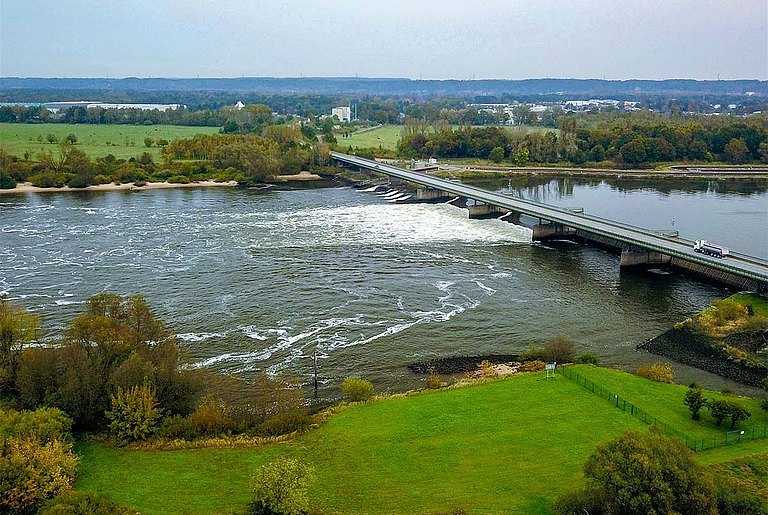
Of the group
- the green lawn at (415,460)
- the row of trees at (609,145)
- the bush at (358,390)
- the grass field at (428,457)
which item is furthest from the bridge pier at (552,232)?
the row of trees at (609,145)

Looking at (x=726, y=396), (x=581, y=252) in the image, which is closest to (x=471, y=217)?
(x=581, y=252)

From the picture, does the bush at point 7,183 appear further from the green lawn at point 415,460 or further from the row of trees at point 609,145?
the green lawn at point 415,460

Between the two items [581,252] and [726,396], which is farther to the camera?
[581,252]

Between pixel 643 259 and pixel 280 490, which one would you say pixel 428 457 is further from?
pixel 643 259

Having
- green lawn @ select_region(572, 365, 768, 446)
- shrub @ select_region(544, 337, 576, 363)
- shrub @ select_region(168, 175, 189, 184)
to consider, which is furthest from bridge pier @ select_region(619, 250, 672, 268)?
shrub @ select_region(168, 175, 189, 184)

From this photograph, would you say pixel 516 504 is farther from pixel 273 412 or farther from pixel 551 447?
pixel 273 412

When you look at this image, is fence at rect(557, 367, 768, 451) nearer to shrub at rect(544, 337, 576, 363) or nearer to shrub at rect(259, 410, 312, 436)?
shrub at rect(544, 337, 576, 363)

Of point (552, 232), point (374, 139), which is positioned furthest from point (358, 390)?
point (374, 139)
